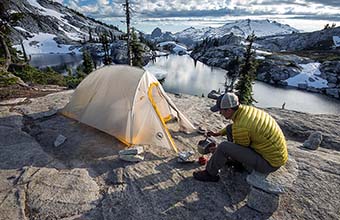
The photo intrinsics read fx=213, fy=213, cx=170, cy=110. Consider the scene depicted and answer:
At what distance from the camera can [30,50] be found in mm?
115250

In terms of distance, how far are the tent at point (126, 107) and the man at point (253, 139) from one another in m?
2.44

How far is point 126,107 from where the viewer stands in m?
6.81

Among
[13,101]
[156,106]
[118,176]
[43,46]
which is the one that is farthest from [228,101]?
[43,46]

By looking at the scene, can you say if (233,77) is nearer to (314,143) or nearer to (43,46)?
(314,143)

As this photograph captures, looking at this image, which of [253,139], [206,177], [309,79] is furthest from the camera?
[309,79]

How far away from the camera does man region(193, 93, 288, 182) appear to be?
4289mm

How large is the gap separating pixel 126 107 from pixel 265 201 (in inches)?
181

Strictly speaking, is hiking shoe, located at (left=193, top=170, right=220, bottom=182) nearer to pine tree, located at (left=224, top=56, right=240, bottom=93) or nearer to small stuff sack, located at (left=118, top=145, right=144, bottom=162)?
small stuff sack, located at (left=118, top=145, right=144, bottom=162)

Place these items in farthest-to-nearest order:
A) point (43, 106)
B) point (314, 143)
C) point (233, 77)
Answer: point (233, 77), point (43, 106), point (314, 143)

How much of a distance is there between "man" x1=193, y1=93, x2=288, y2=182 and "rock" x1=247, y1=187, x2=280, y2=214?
19.1 inches

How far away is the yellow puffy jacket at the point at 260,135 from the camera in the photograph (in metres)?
4.27

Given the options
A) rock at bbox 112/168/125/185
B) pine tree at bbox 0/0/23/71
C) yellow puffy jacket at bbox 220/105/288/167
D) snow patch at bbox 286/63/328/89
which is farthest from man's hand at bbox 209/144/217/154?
snow patch at bbox 286/63/328/89

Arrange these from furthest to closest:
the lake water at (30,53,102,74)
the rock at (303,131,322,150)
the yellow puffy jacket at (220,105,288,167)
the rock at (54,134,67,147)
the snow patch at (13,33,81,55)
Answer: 1. the snow patch at (13,33,81,55)
2. the lake water at (30,53,102,74)
3. the rock at (303,131,322,150)
4. the rock at (54,134,67,147)
5. the yellow puffy jacket at (220,105,288,167)

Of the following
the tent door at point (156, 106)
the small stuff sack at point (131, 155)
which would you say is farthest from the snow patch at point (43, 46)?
the small stuff sack at point (131, 155)
